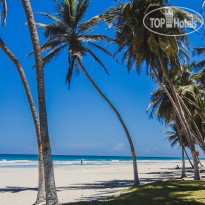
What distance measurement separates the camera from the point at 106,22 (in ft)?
44.8

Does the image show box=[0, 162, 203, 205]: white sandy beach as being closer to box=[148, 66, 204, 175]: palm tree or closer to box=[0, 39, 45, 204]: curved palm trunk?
box=[0, 39, 45, 204]: curved palm trunk

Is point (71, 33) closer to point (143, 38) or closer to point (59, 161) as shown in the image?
point (143, 38)

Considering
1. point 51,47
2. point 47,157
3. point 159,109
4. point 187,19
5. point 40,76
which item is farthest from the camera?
point 159,109

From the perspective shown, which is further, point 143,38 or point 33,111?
point 143,38

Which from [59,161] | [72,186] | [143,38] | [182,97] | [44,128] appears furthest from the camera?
[59,161]

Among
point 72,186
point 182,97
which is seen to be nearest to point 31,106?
point 72,186

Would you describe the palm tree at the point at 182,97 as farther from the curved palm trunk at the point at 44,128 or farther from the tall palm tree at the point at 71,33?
the curved palm trunk at the point at 44,128

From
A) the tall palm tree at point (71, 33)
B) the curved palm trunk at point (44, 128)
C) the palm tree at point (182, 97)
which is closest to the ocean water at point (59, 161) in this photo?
the palm tree at point (182, 97)

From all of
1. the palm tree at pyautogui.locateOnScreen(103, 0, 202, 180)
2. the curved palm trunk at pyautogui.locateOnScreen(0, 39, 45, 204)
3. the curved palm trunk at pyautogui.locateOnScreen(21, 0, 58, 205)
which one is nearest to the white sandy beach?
the curved palm trunk at pyautogui.locateOnScreen(0, 39, 45, 204)

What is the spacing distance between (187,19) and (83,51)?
5.56 m

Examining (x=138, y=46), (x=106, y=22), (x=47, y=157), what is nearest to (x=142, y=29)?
(x=138, y=46)

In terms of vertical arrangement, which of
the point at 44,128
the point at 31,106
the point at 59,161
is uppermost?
the point at 31,106

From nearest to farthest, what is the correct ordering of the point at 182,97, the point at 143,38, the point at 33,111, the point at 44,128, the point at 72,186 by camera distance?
the point at 44,128 → the point at 33,111 → the point at 143,38 → the point at 72,186 → the point at 182,97

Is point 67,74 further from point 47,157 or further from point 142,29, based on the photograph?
point 47,157
